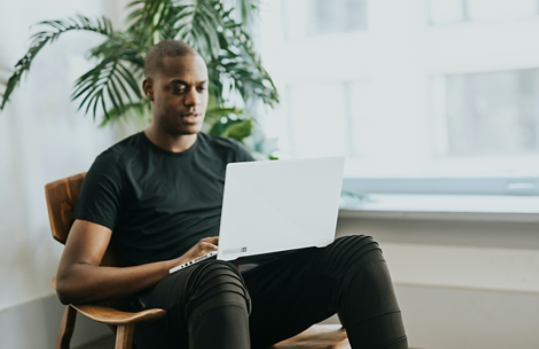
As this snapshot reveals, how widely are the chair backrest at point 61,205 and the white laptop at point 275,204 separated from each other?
0.50 metres

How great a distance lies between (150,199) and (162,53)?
1.52 feet

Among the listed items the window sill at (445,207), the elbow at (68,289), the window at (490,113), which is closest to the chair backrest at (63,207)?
the elbow at (68,289)

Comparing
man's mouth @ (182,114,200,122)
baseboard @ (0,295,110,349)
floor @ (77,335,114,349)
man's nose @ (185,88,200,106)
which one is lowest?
floor @ (77,335,114,349)

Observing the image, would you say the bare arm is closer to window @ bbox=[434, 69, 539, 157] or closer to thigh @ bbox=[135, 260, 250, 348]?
thigh @ bbox=[135, 260, 250, 348]

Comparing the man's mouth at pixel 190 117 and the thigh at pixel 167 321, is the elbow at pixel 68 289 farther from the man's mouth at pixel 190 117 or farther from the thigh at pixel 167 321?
the man's mouth at pixel 190 117

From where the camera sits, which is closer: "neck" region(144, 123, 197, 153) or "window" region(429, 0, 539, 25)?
"neck" region(144, 123, 197, 153)

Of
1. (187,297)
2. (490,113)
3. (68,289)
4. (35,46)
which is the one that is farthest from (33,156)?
(490,113)

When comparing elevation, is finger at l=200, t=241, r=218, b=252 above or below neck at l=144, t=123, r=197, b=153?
below

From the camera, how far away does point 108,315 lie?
1580mm

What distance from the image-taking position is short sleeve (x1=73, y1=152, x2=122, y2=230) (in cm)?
178

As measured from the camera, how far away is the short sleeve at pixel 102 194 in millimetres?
Answer: 1783

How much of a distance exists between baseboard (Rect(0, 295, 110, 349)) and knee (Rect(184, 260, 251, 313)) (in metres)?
0.98

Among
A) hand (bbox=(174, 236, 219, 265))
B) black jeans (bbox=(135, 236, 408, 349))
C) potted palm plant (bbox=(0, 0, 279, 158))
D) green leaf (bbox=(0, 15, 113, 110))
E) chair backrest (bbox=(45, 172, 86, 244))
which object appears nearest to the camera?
black jeans (bbox=(135, 236, 408, 349))

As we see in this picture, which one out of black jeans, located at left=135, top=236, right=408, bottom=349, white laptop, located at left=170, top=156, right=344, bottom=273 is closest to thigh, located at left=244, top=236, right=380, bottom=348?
black jeans, located at left=135, top=236, right=408, bottom=349
